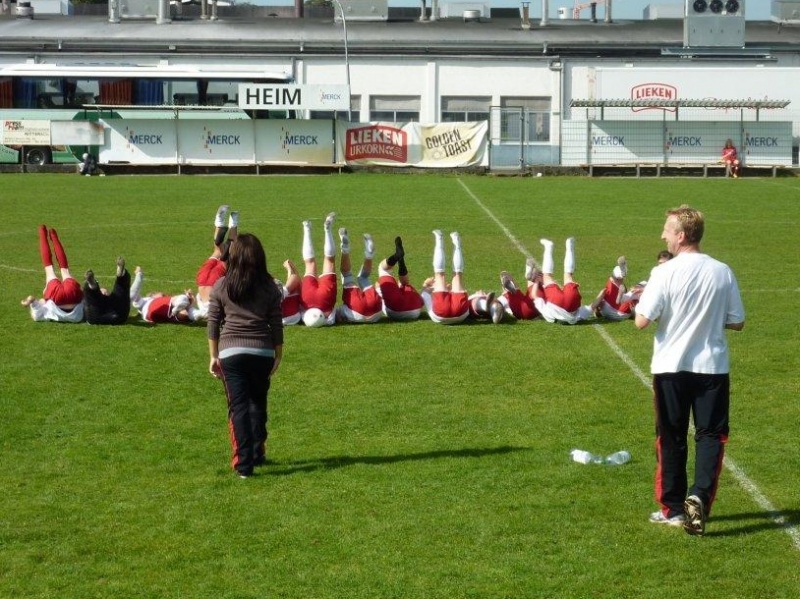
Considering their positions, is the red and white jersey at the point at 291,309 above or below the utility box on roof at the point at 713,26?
below

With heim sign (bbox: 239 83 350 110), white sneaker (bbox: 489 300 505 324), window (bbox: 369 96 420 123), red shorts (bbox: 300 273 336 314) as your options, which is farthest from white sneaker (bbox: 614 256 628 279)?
window (bbox: 369 96 420 123)

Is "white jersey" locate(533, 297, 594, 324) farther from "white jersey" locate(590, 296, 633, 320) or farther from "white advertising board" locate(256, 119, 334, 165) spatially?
"white advertising board" locate(256, 119, 334, 165)

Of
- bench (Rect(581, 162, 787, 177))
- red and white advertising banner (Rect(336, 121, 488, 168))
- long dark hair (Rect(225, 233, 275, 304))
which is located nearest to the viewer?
long dark hair (Rect(225, 233, 275, 304))

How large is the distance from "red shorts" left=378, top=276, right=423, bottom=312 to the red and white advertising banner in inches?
1253

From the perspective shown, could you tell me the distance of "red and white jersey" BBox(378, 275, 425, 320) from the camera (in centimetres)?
1436

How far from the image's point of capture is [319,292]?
14008 mm

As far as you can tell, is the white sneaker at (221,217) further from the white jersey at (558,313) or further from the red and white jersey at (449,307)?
the white jersey at (558,313)

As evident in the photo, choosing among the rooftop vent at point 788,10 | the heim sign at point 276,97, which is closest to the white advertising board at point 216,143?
the heim sign at point 276,97

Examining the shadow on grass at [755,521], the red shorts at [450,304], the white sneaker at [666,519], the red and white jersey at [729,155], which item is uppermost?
the red and white jersey at [729,155]

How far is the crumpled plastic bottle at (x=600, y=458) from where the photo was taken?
8914 mm

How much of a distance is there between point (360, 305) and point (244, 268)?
5.86 metres

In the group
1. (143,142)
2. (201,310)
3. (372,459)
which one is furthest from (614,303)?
(143,142)

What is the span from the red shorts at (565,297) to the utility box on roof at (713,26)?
53.5 meters

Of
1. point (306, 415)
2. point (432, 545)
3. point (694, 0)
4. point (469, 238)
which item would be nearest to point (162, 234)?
point (469, 238)
